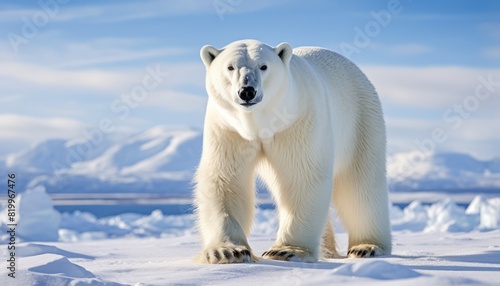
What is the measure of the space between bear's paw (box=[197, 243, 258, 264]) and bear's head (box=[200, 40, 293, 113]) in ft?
2.66

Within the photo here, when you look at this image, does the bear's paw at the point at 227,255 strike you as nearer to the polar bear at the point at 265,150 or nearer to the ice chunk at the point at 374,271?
the polar bear at the point at 265,150

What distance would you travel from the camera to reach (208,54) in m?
4.33

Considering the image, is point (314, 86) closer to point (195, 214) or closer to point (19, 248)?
point (195, 214)

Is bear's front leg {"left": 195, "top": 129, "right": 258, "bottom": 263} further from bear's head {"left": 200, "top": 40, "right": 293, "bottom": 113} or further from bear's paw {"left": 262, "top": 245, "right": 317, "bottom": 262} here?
bear's head {"left": 200, "top": 40, "right": 293, "bottom": 113}

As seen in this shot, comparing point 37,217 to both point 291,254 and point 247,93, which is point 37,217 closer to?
point 291,254

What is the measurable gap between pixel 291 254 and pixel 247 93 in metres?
1.05

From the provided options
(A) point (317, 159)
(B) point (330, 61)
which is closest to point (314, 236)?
(A) point (317, 159)

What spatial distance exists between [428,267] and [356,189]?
1.45m

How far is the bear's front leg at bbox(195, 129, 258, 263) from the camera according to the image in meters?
4.30

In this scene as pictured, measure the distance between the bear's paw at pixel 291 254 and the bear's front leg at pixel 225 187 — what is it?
7.8 inches

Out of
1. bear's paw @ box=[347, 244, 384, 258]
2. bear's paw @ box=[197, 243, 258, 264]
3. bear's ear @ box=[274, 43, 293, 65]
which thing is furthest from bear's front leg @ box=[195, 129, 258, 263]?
bear's paw @ box=[347, 244, 384, 258]

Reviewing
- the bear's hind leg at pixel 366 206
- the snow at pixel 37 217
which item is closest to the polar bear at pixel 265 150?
the bear's hind leg at pixel 366 206

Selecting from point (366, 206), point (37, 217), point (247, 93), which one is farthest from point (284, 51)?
point (37, 217)

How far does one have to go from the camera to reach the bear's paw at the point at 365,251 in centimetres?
499
